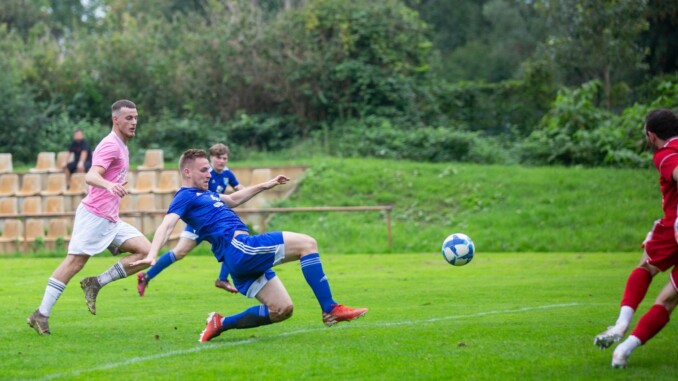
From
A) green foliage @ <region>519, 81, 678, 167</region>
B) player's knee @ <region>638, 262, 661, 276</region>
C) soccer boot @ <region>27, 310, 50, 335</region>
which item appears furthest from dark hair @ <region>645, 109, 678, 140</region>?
green foliage @ <region>519, 81, 678, 167</region>

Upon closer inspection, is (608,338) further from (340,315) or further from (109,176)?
(109,176)

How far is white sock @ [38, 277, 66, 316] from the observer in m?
9.83

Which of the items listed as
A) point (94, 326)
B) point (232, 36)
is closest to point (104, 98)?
point (232, 36)

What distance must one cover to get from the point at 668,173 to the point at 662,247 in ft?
1.99

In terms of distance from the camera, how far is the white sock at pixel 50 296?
32.2 feet

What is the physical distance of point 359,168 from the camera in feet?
90.7

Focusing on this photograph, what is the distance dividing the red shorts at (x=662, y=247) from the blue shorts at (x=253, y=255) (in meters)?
3.08

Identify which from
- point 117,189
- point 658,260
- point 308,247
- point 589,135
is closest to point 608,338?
point 658,260

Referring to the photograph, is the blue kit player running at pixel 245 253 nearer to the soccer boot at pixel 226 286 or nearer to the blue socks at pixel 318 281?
the blue socks at pixel 318 281

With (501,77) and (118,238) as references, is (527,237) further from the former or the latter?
(501,77)

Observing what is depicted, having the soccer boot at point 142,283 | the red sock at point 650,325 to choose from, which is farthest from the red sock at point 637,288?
A: the soccer boot at point 142,283

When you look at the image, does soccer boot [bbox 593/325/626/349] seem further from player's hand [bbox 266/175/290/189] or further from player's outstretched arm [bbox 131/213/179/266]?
player's outstretched arm [bbox 131/213/179/266]

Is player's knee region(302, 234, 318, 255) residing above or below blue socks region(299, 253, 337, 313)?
above

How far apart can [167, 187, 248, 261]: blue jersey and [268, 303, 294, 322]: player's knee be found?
68 centimetres
